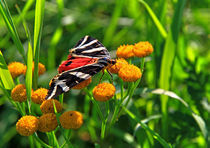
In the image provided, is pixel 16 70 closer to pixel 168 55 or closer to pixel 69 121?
pixel 69 121

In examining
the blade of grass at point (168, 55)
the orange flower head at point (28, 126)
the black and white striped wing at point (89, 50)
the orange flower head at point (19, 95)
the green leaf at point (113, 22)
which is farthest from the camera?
the green leaf at point (113, 22)

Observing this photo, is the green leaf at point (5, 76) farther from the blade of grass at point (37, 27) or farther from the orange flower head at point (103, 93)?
the orange flower head at point (103, 93)

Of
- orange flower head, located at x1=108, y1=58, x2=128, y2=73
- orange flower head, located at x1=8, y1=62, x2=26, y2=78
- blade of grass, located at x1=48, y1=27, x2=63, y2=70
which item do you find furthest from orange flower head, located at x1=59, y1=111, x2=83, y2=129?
blade of grass, located at x1=48, y1=27, x2=63, y2=70

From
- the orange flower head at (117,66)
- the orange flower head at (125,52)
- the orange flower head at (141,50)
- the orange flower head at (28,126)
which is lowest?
the orange flower head at (28,126)

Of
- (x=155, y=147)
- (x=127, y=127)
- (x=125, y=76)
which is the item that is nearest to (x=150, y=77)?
(x=127, y=127)

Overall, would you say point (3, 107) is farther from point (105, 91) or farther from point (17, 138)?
point (105, 91)

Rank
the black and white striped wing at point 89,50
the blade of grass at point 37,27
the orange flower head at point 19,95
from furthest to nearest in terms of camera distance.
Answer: the black and white striped wing at point 89,50 → the blade of grass at point 37,27 → the orange flower head at point 19,95

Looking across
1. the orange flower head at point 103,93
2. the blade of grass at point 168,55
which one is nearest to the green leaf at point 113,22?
the blade of grass at point 168,55
